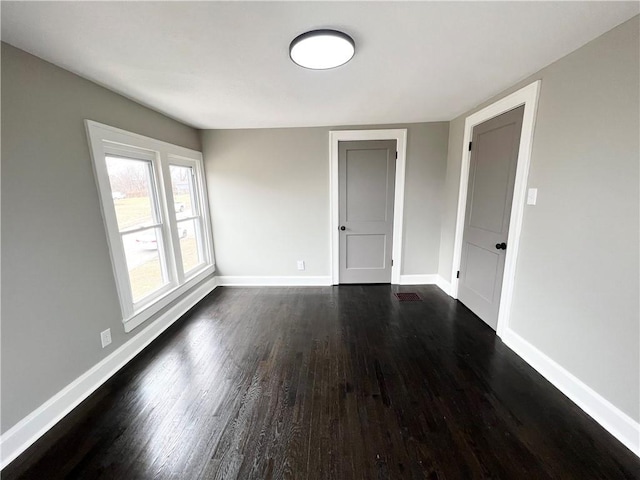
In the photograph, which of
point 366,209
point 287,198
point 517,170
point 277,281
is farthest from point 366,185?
point 277,281

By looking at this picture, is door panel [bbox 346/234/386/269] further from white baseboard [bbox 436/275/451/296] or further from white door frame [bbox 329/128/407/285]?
white baseboard [bbox 436/275/451/296]

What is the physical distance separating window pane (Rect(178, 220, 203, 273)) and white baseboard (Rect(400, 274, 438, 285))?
3036mm

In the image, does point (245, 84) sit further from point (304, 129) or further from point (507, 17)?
point (507, 17)

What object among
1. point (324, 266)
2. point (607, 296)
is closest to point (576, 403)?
point (607, 296)

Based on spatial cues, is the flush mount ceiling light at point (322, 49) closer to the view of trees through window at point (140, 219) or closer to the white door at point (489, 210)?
the white door at point (489, 210)

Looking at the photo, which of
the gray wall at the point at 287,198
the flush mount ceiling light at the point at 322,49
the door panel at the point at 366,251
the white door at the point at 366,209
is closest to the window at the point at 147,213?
the gray wall at the point at 287,198

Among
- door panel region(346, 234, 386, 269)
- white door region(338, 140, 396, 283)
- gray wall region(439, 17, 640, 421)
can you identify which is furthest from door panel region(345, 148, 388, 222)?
gray wall region(439, 17, 640, 421)

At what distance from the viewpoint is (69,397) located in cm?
170

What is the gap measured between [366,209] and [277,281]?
68.7 inches

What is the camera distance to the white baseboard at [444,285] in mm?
→ 3454

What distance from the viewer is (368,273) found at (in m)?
3.82

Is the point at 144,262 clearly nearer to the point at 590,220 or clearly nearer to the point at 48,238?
the point at 48,238

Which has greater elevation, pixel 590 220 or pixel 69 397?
pixel 590 220

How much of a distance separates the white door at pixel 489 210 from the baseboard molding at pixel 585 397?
466 mm
